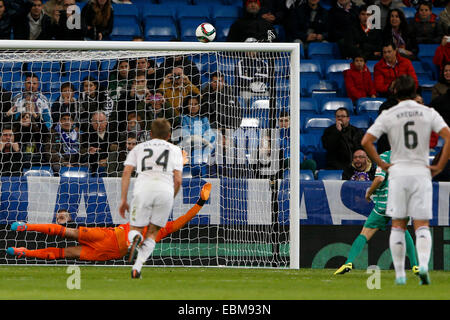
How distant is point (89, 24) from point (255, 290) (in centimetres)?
932

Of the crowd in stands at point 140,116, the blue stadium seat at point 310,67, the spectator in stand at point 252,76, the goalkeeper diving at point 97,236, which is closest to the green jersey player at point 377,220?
the goalkeeper diving at point 97,236

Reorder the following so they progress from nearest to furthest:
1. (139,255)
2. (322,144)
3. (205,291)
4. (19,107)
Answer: (205,291) < (139,255) < (19,107) < (322,144)

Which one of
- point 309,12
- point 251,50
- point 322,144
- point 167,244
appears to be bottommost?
point 167,244

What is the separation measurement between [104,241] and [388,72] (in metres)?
6.89

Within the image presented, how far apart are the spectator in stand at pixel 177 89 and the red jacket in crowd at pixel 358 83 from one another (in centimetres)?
416

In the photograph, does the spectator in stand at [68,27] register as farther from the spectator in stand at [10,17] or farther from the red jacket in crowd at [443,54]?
the red jacket in crowd at [443,54]

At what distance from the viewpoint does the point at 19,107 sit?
509 inches

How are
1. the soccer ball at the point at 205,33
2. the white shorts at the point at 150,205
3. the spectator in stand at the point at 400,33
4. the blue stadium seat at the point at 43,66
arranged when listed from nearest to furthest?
the white shorts at the point at 150,205 < the soccer ball at the point at 205,33 < the blue stadium seat at the point at 43,66 < the spectator in stand at the point at 400,33

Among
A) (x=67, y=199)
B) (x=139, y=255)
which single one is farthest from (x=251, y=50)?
(x=139, y=255)

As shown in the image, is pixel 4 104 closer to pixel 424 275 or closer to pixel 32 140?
pixel 32 140

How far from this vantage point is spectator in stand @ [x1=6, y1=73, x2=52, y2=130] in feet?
42.3

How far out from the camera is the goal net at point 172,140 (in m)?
12.5

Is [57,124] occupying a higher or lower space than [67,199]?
higher

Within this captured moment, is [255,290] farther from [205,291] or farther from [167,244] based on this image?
[167,244]
